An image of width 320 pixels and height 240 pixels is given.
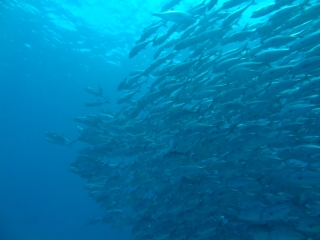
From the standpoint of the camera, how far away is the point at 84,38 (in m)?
20.8

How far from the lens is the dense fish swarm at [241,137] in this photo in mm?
5602

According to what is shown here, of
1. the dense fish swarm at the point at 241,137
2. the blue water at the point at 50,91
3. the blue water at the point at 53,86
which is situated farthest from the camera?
the blue water at the point at 50,91

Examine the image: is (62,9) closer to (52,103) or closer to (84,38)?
(84,38)

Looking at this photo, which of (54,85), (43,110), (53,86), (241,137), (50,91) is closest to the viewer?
(241,137)

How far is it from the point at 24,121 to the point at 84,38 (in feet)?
87.5

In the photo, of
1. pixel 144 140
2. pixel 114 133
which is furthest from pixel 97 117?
pixel 144 140

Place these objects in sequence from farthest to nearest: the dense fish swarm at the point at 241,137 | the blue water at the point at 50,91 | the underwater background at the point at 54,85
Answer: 1. the blue water at the point at 50,91
2. the underwater background at the point at 54,85
3. the dense fish swarm at the point at 241,137

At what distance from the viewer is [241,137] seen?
604 centimetres

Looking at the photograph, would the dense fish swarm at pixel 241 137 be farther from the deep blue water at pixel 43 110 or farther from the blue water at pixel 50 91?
the deep blue water at pixel 43 110

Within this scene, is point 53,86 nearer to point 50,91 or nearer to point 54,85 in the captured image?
point 54,85

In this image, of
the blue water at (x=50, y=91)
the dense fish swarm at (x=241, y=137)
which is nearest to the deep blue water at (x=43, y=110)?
the blue water at (x=50, y=91)

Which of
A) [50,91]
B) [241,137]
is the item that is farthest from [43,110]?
[241,137]

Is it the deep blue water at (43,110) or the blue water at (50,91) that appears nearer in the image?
the blue water at (50,91)

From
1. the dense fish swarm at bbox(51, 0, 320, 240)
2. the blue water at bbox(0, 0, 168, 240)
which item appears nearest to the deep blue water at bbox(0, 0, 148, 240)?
the blue water at bbox(0, 0, 168, 240)
